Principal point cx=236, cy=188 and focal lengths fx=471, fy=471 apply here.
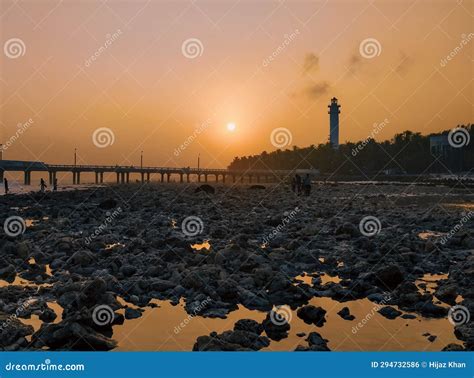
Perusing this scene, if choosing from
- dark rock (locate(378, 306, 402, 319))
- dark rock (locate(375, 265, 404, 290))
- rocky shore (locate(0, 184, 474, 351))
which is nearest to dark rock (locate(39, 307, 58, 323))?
rocky shore (locate(0, 184, 474, 351))

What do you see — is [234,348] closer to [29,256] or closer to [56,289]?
[56,289]

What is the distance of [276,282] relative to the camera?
853cm

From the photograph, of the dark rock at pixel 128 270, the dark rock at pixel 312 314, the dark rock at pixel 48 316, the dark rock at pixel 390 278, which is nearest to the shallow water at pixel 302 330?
the dark rock at pixel 312 314

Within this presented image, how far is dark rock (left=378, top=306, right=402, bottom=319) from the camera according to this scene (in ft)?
24.5

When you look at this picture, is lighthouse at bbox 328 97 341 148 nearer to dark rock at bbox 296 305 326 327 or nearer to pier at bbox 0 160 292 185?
pier at bbox 0 160 292 185

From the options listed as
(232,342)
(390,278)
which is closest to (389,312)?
(390,278)

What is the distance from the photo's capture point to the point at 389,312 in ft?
24.8

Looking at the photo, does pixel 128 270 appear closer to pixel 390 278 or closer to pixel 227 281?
pixel 227 281

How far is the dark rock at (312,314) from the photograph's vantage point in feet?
23.7

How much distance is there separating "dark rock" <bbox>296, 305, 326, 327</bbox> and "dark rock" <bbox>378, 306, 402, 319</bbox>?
0.96 metres

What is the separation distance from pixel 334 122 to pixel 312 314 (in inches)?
6277

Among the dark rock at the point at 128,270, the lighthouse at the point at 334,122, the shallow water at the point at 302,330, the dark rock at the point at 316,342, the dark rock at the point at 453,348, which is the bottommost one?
the shallow water at the point at 302,330

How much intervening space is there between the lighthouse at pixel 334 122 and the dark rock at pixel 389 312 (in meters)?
155

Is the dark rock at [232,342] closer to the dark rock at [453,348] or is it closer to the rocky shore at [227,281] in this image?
the rocky shore at [227,281]
